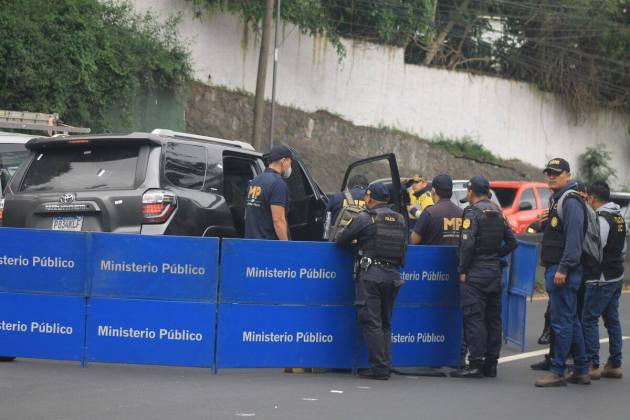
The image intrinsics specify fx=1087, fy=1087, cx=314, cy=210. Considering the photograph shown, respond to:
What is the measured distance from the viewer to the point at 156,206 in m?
10.1

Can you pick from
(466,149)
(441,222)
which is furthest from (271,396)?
(466,149)

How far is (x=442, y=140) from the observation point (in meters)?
40.4

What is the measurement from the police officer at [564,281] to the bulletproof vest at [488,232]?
0.43 metres

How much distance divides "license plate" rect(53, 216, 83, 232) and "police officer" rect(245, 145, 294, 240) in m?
1.60

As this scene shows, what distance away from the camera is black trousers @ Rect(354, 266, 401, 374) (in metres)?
9.61

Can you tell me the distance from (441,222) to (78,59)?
1673 cm

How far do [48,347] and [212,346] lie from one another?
1.45m

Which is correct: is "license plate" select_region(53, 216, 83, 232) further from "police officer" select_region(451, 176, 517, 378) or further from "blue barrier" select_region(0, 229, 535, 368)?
"police officer" select_region(451, 176, 517, 378)

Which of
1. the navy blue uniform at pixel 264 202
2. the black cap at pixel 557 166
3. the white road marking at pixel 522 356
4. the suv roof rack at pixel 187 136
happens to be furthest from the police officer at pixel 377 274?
the white road marking at pixel 522 356

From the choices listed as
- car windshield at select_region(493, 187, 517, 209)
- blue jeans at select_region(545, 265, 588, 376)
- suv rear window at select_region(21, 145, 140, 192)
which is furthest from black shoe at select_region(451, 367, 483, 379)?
car windshield at select_region(493, 187, 517, 209)

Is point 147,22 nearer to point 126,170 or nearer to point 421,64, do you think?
point 421,64

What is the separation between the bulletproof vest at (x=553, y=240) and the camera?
32.6ft

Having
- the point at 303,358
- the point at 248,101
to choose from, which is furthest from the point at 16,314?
the point at 248,101

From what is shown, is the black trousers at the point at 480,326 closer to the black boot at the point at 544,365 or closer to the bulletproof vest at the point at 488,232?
the bulletproof vest at the point at 488,232
